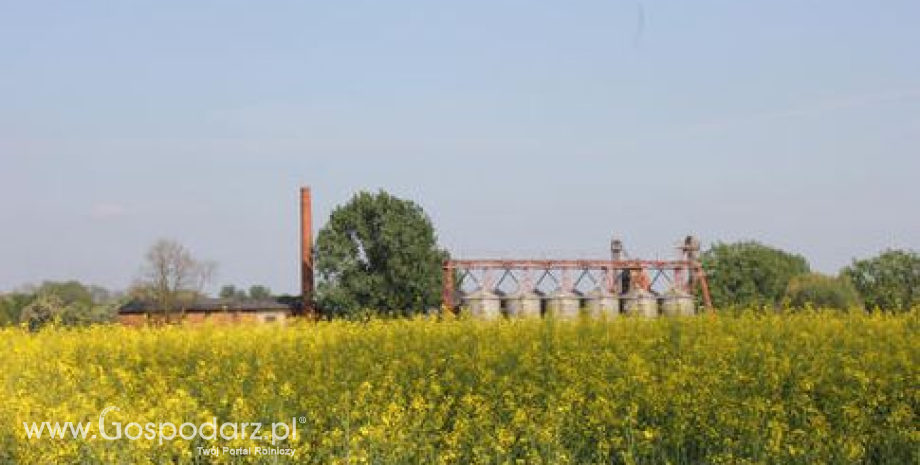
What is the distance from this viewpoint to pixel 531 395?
13.0m

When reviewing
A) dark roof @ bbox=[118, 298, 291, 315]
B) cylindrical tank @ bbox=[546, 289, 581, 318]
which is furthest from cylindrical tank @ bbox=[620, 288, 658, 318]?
dark roof @ bbox=[118, 298, 291, 315]

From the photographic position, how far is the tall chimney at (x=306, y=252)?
57094 mm

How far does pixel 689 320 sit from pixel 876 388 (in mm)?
5269

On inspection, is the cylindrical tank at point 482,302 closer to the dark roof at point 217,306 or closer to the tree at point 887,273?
the dark roof at point 217,306

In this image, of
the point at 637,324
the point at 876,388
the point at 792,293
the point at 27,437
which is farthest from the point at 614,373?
the point at 792,293

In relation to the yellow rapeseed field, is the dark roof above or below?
above

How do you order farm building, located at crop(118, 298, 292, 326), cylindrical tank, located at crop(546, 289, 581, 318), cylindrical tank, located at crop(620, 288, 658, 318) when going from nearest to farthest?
cylindrical tank, located at crop(546, 289, 581, 318), cylindrical tank, located at crop(620, 288, 658, 318), farm building, located at crop(118, 298, 292, 326)

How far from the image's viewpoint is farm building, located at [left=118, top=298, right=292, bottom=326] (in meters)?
65.2

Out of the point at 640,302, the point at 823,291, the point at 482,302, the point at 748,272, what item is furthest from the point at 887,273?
the point at 482,302

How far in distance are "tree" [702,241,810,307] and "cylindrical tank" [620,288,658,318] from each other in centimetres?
1742

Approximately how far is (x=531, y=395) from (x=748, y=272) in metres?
66.0

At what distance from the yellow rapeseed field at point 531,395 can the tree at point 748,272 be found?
189ft

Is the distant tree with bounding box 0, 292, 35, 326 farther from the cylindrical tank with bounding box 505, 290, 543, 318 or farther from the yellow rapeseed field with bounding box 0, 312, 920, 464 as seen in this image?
the yellow rapeseed field with bounding box 0, 312, 920, 464

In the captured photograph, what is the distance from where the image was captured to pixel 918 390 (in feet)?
A: 43.1
